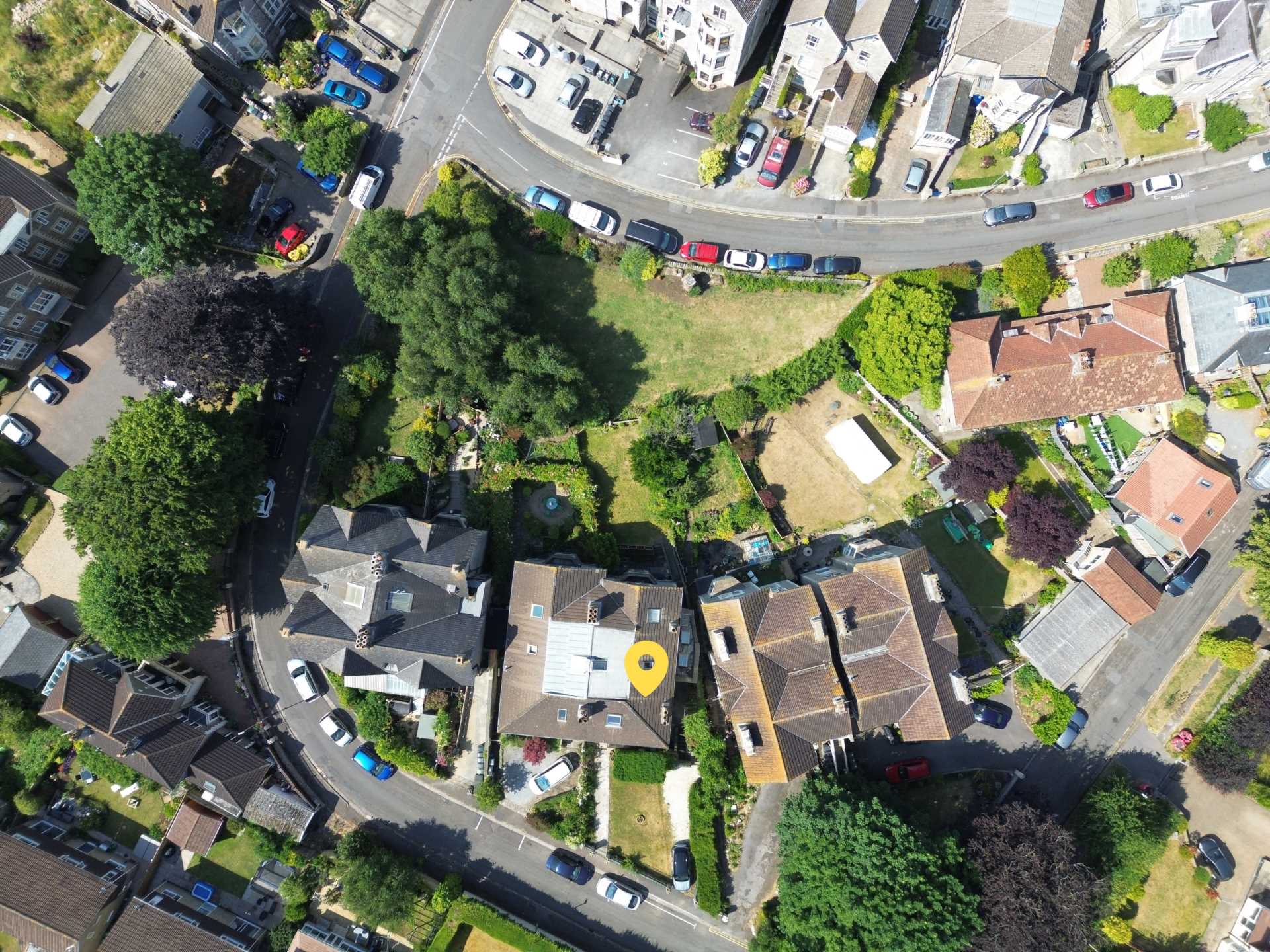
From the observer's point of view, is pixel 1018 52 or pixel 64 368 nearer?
pixel 1018 52

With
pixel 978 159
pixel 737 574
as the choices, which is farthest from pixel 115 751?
pixel 978 159

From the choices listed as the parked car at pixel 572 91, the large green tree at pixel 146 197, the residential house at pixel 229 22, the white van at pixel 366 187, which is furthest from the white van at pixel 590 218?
the residential house at pixel 229 22

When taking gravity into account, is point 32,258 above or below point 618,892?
above

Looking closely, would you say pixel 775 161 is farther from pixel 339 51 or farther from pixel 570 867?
pixel 570 867

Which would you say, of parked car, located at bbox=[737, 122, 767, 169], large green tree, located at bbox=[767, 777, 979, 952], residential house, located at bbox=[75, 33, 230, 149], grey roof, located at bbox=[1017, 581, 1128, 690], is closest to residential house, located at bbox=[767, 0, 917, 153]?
parked car, located at bbox=[737, 122, 767, 169]

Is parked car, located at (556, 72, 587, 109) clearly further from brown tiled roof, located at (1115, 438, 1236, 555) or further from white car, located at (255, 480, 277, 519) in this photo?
brown tiled roof, located at (1115, 438, 1236, 555)

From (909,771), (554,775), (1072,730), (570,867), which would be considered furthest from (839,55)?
(570,867)

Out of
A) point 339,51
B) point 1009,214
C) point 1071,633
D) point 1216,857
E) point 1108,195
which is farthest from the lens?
point 339,51
